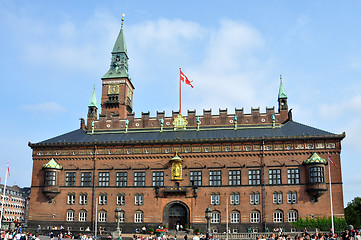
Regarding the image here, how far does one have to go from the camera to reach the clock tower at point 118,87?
78938mm

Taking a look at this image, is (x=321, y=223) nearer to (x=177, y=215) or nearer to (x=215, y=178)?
(x=215, y=178)

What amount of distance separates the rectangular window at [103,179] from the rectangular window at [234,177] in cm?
2074

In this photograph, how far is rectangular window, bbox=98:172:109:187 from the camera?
6431 cm

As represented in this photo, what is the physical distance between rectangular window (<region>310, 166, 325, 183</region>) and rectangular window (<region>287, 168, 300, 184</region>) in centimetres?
229

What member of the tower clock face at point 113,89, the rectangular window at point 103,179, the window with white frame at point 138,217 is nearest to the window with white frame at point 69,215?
the rectangular window at point 103,179

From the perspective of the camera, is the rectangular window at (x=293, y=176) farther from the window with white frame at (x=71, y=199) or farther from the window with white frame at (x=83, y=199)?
the window with white frame at (x=71, y=199)

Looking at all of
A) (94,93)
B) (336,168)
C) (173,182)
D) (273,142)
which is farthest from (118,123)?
(336,168)

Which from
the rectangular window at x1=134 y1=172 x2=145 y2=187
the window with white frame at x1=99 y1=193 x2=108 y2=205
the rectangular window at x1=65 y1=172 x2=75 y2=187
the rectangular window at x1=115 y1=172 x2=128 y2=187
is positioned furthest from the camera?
the rectangular window at x1=65 y1=172 x2=75 y2=187

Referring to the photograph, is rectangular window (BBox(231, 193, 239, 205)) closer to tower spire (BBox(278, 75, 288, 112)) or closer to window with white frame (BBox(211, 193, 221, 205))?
window with white frame (BBox(211, 193, 221, 205))

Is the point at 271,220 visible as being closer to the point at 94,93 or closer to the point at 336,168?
the point at 336,168

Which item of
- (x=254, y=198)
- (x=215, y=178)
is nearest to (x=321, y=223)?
(x=254, y=198)

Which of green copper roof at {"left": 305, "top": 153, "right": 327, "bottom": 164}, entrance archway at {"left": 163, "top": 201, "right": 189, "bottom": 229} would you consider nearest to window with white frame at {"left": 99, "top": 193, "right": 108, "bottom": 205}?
entrance archway at {"left": 163, "top": 201, "right": 189, "bottom": 229}

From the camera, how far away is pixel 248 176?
199 feet

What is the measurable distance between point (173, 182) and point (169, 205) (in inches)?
148
